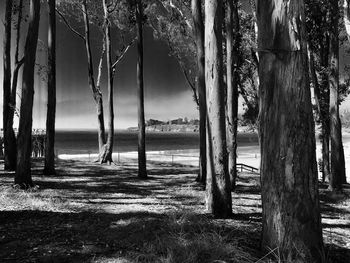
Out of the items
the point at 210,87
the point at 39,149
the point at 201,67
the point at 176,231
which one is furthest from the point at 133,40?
the point at 176,231

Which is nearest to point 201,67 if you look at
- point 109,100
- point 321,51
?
point 321,51

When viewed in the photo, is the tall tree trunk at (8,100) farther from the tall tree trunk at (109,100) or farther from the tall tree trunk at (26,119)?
the tall tree trunk at (109,100)

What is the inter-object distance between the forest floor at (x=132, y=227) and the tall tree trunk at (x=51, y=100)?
3273 mm

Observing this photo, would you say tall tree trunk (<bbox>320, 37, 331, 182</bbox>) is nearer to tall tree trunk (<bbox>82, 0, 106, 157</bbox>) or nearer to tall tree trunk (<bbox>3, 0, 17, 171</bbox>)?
tall tree trunk (<bbox>82, 0, 106, 157</bbox>)

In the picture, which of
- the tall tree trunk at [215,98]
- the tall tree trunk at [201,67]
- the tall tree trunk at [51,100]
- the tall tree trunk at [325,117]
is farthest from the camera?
the tall tree trunk at [325,117]

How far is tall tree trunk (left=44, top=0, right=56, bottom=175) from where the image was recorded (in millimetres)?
14383

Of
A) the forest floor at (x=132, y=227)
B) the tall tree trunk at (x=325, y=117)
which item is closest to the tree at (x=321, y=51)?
the tall tree trunk at (x=325, y=117)

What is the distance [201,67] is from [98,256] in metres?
8.36

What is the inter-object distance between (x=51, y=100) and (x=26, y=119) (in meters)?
4.64

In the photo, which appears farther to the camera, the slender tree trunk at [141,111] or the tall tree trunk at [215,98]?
the slender tree trunk at [141,111]

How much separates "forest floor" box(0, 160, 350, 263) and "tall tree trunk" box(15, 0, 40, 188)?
49 cm

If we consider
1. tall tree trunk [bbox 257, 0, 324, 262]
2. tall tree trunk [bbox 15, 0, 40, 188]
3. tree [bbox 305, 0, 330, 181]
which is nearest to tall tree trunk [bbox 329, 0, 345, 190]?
tree [bbox 305, 0, 330, 181]

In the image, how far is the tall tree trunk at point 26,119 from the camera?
1021cm

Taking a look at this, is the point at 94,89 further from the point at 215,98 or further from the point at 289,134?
the point at 289,134
